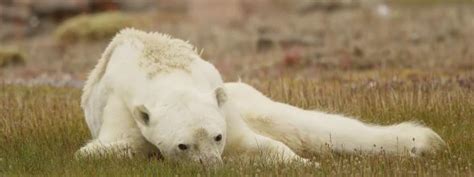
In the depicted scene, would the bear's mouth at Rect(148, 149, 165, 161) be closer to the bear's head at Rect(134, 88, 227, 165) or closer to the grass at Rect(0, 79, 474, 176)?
the grass at Rect(0, 79, 474, 176)

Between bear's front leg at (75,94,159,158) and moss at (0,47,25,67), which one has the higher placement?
bear's front leg at (75,94,159,158)

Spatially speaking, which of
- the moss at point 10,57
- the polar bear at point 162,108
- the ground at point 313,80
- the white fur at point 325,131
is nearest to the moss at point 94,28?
the ground at point 313,80

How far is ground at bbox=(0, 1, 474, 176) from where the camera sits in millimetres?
8609

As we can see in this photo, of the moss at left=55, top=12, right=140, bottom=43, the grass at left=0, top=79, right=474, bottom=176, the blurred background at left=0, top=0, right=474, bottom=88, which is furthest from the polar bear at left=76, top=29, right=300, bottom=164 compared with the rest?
the moss at left=55, top=12, right=140, bottom=43

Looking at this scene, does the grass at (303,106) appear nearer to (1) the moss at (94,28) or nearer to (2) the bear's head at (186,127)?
(2) the bear's head at (186,127)

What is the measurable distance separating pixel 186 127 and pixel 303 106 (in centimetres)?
396

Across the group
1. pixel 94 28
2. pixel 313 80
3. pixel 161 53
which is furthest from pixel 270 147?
pixel 94 28

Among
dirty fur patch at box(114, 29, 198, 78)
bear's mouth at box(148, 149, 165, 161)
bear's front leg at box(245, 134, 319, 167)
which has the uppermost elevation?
dirty fur patch at box(114, 29, 198, 78)

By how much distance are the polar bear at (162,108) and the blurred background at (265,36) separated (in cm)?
1015

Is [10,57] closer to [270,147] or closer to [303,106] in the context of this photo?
[303,106]

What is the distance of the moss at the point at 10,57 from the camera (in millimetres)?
30359

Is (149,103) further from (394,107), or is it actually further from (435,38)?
(435,38)

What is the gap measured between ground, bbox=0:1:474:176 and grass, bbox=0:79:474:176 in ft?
0.05

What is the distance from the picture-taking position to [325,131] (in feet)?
31.6
